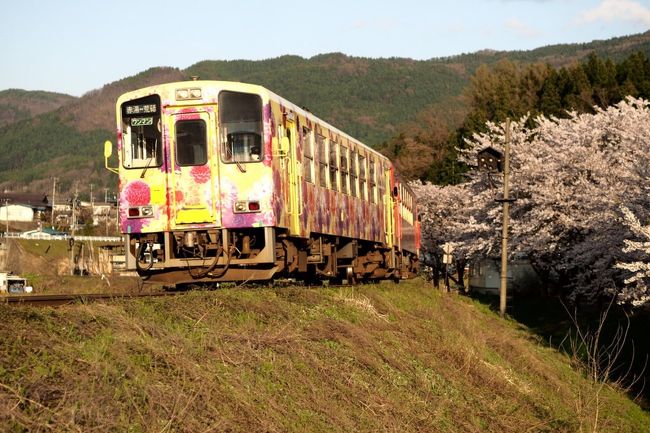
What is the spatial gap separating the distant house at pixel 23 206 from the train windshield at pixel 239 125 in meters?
136

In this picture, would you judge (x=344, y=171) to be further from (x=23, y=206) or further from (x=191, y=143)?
(x=23, y=206)

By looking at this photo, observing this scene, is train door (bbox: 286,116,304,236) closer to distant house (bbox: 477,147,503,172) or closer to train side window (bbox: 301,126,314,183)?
train side window (bbox: 301,126,314,183)

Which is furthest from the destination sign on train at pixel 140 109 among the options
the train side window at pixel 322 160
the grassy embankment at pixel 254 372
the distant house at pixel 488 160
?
the distant house at pixel 488 160

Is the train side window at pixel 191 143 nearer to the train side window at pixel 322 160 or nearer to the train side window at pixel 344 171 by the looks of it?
the train side window at pixel 322 160

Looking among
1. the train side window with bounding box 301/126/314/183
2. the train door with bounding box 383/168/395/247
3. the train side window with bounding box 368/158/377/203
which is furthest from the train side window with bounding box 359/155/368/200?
the train side window with bounding box 301/126/314/183

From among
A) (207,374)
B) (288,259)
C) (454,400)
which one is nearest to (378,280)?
(288,259)

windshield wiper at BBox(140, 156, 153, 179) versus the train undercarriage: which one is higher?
windshield wiper at BBox(140, 156, 153, 179)

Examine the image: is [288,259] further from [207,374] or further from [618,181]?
[618,181]

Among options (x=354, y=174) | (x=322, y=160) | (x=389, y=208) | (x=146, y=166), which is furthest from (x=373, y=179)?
(x=146, y=166)

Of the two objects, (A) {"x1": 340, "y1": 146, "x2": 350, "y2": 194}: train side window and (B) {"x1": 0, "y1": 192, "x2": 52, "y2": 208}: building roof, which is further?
(B) {"x1": 0, "y1": 192, "x2": 52, "y2": 208}: building roof

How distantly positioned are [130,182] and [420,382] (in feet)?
19.6

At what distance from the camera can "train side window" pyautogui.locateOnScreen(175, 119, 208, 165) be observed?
14.1 m

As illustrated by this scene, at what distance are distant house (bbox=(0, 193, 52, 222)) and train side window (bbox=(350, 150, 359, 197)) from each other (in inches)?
5155

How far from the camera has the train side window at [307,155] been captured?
16.0 metres
